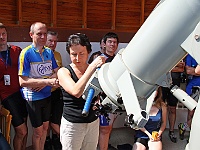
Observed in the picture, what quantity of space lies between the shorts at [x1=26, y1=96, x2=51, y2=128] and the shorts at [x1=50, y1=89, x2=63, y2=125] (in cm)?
41

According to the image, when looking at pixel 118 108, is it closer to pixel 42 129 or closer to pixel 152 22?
pixel 152 22

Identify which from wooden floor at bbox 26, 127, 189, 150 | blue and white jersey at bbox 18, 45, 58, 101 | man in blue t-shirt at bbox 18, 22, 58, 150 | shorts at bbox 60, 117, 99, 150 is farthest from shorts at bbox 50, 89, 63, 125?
shorts at bbox 60, 117, 99, 150

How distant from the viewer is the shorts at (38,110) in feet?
11.5

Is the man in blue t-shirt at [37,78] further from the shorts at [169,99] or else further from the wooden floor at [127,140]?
the shorts at [169,99]

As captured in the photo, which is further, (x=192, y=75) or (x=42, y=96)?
(x=192, y=75)

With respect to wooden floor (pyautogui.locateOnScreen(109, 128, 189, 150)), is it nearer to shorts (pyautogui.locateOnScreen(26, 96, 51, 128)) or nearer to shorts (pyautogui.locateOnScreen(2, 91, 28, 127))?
shorts (pyautogui.locateOnScreen(26, 96, 51, 128))

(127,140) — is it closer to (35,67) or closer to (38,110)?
(38,110)

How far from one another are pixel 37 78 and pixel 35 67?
13cm

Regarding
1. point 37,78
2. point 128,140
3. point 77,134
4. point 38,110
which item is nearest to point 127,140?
point 128,140

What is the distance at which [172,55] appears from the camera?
3.83 ft

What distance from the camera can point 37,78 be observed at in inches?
138

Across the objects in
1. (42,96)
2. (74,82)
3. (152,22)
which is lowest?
(42,96)

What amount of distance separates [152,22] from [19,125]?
2.73 metres

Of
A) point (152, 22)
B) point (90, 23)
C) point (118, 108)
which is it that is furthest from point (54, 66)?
point (152, 22)
